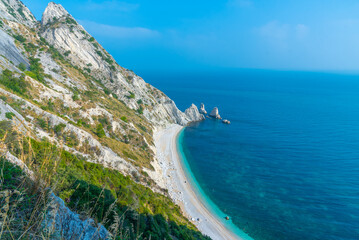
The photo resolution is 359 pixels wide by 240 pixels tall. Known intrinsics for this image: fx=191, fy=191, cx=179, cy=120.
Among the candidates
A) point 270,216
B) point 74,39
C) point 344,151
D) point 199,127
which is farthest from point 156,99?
point 344,151

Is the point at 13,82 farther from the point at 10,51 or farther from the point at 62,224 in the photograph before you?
the point at 62,224

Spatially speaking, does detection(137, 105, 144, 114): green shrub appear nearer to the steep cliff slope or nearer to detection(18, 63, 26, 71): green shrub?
the steep cliff slope

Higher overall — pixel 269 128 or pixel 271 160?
pixel 269 128

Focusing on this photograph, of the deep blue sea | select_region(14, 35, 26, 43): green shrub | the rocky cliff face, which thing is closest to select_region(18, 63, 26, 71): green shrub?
select_region(14, 35, 26, 43): green shrub

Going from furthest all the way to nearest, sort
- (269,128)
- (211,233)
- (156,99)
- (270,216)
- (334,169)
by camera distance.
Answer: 1. (156,99)
2. (269,128)
3. (334,169)
4. (270,216)
5. (211,233)

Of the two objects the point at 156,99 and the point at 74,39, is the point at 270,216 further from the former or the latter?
the point at 74,39

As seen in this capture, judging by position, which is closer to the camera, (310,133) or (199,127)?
(310,133)

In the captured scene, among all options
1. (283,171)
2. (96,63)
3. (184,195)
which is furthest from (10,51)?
(283,171)
